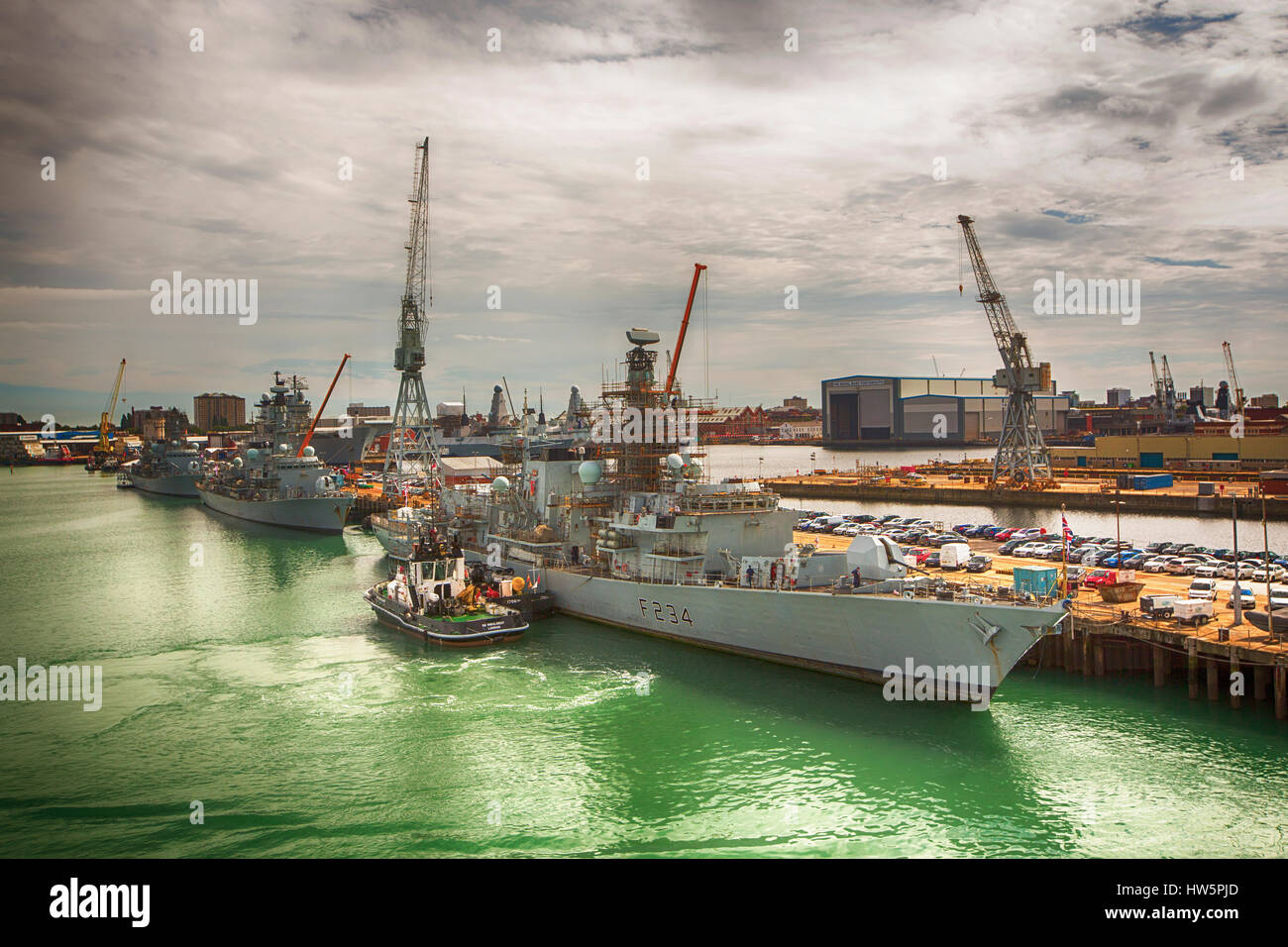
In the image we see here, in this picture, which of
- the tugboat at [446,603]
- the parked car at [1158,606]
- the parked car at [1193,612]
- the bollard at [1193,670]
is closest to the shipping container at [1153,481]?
the parked car at [1158,606]

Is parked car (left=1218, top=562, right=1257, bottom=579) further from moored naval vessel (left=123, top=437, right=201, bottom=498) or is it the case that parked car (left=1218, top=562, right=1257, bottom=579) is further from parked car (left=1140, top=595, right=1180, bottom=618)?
moored naval vessel (left=123, top=437, right=201, bottom=498)

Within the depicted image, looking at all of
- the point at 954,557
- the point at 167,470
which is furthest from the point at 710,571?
the point at 167,470

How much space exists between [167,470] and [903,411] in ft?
408

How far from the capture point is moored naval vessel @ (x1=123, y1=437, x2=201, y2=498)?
9331 centimetres

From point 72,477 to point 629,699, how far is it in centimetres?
15224

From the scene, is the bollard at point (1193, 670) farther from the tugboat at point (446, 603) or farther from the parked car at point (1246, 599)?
the tugboat at point (446, 603)

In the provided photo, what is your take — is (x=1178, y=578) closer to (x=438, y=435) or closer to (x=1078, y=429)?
(x=438, y=435)

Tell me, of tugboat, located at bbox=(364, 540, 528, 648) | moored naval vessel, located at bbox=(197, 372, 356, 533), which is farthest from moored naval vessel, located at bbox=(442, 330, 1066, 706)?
moored naval vessel, located at bbox=(197, 372, 356, 533)

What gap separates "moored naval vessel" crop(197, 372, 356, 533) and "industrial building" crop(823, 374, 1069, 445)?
106 m

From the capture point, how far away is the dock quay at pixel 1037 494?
53062 millimetres

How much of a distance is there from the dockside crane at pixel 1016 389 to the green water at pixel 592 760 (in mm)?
54676

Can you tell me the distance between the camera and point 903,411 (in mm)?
152250

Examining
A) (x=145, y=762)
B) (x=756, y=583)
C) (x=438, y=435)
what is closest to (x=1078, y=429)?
(x=438, y=435)

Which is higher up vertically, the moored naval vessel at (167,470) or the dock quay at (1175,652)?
the moored naval vessel at (167,470)
